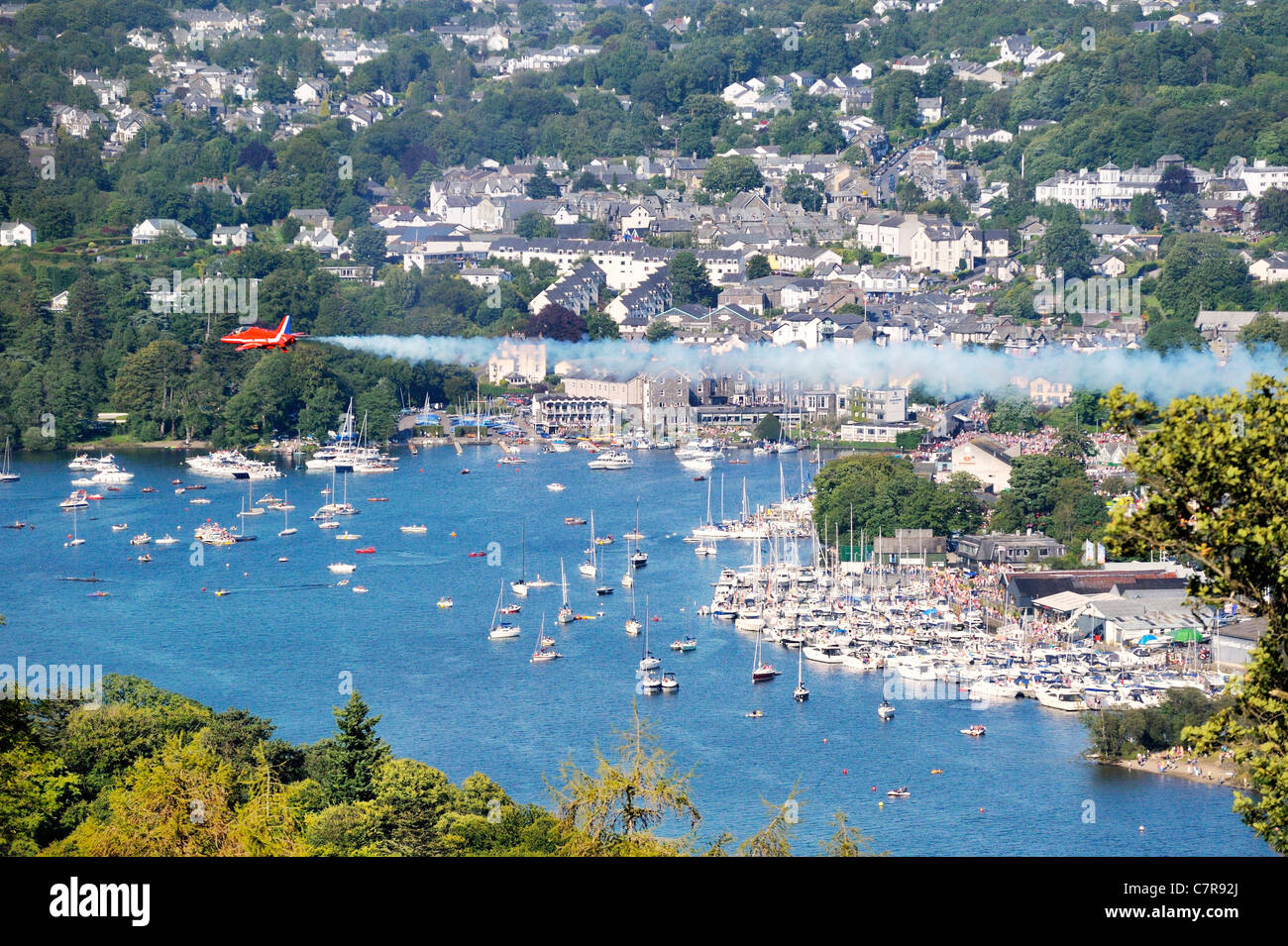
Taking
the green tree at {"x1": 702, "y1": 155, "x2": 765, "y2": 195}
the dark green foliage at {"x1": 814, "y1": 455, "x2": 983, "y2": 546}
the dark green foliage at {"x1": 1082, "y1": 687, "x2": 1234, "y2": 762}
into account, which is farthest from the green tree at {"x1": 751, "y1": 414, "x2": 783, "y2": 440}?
the dark green foliage at {"x1": 1082, "y1": 687, "x2": 1234, "y2": 762}

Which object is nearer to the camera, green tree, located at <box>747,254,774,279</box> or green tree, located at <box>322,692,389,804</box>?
green tree, located at <box>322,692,389,804</box>

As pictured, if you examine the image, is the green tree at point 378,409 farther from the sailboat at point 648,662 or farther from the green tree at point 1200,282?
the sailboat at point 648,662

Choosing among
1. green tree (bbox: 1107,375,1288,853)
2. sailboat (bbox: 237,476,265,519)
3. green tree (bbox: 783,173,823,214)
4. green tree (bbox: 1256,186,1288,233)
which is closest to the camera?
green tree (bbox: 1107,375,1288,853)

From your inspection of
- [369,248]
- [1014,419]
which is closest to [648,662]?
[1014,419]

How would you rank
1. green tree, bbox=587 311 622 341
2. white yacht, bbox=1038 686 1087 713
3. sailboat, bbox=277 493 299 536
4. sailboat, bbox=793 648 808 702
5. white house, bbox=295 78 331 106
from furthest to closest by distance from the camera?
white house, bbox=295 78 331 106 → green tree, bbox=587 311 622 341 → sailboat, bbox=277 493 299 536 → sailboat, bbox=793 648 808 702 → white yacht, bbox=1038 686 1087 713

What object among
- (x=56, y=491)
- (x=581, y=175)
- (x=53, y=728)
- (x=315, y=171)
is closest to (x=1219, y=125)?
(x=581, y=175)

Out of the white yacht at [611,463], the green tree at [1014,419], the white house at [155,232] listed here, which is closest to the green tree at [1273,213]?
the green tree at [1014,419]

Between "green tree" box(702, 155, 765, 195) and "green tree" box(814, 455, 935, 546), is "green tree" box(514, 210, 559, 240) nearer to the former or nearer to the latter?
"green tree" box(702, 155, 765, 195)
